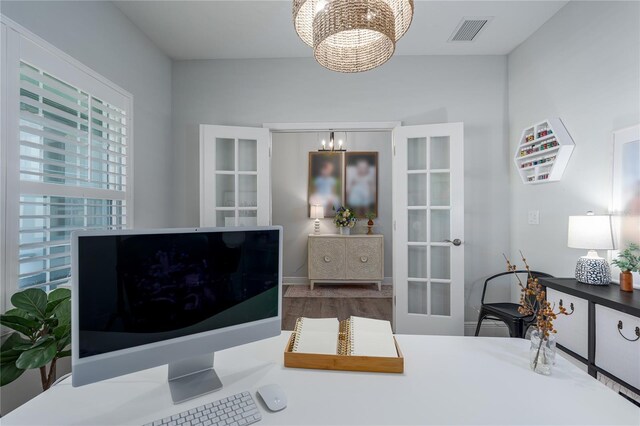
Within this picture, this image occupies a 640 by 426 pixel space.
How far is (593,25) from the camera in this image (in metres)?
2.08

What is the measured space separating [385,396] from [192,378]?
0.59 m

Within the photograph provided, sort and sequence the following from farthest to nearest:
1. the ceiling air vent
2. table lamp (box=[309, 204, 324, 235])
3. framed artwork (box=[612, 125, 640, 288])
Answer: table lamp (box=[309, 204, 324, 235])
the ceiling air vent
framed artwork (box=[612, 125, 640, 288])

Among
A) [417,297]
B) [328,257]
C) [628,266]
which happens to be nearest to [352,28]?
[628,266]

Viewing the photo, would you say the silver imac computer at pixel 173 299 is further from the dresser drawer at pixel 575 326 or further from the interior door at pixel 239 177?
the interior door at pixel 239 177

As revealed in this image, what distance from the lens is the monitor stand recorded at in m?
0.87

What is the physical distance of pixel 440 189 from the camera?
2977 mm

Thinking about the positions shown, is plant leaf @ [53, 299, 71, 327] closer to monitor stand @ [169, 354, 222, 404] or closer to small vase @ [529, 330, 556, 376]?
monitor stand @ [169, 354, 222, 404]

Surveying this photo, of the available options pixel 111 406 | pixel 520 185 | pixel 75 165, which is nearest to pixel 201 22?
pixel 75 165

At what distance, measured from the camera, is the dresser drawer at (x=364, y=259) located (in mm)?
4621

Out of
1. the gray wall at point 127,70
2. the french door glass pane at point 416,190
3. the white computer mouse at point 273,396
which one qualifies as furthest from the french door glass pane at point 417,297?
the gray wall at point 127,70

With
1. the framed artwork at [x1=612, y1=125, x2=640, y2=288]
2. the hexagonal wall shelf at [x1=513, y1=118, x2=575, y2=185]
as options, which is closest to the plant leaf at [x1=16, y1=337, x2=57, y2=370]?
the framed artwork at [x1=612, y1=125, x2=640, y2=288]

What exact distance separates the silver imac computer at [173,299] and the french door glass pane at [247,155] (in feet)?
7.05

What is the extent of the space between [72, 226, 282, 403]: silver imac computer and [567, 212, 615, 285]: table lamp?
1886mm

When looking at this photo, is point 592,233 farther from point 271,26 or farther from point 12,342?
point 12,342
